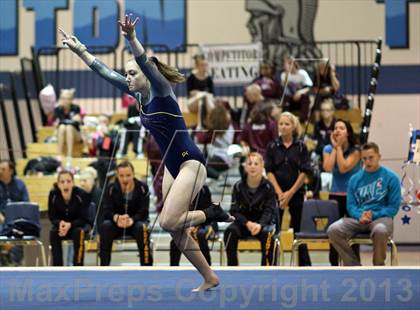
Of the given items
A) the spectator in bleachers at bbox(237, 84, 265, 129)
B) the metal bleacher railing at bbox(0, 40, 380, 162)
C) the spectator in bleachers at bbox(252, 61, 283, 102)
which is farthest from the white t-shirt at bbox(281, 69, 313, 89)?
the metal bleacher railing at bbox(0, 40, 380, 162)

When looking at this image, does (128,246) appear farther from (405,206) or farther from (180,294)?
(180,294)

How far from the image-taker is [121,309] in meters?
5.82

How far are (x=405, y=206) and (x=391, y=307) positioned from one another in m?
4.10

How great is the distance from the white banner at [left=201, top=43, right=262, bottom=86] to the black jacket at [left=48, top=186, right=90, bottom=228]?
477 cm

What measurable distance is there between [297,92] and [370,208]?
4014 millimetres

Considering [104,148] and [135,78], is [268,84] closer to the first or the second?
[104,148]

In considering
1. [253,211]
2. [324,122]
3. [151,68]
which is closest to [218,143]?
[253,211]

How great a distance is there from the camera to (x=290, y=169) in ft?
32.9

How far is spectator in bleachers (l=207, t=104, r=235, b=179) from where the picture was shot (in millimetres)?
10922

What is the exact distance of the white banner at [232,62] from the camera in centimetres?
1452

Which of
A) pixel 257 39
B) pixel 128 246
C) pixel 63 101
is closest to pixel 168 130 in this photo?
pixel 128 246

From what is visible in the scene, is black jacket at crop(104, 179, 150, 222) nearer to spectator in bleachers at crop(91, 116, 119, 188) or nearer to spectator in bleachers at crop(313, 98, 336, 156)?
spectator in bleachers at crop(91, 116, 119, 188)

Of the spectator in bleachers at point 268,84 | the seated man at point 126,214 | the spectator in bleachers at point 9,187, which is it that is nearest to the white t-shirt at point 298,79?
the spectator in bleachers at point 268,84

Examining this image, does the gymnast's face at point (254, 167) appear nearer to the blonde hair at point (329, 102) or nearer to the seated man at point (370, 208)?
the seated man at point (370, 208)
